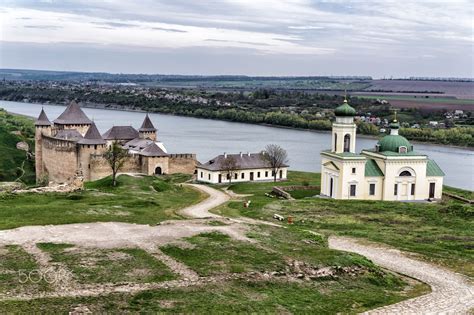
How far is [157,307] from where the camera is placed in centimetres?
1015

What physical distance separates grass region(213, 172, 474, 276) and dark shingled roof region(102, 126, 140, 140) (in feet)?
53.1

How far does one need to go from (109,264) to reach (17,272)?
1822mm

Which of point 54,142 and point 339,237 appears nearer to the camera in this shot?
point 339,237

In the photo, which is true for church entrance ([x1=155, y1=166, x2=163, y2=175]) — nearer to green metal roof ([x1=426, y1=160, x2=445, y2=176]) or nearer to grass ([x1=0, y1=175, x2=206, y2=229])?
grass ([x1=0, y1=175, x2=206, y2=229])

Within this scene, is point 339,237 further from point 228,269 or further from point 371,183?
point 371,183

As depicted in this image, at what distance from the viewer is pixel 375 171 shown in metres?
28.2

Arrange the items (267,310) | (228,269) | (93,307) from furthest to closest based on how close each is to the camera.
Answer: (228,269) < (267,310) < (93,307)

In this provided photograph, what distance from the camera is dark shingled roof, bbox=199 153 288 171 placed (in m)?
34.2

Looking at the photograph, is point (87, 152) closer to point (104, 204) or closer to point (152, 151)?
point (152, 151)

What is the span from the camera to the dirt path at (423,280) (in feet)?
37.9

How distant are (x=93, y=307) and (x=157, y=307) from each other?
108 cm

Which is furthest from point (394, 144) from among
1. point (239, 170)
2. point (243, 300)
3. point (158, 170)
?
point (243, 300)

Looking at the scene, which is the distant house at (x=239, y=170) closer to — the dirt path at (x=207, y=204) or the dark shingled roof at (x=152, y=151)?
the dirt path at (x=207, y=204)

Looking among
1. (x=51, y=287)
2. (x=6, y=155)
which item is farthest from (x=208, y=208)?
(x=6, y=155)
